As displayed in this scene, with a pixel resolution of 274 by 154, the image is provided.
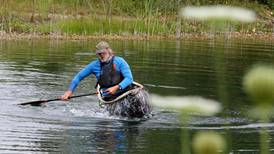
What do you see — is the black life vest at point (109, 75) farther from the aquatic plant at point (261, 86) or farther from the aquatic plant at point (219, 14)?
the aquatic plant at point (261, 86)

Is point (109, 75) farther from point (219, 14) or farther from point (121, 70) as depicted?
point (219, 14)

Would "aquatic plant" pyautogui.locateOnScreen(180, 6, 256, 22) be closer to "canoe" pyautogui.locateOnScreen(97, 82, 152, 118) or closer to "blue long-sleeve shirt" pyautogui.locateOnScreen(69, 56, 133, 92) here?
"blue long-sleeve shirt" pyautogui.locateOnScreen(69, 56, 133, 92)

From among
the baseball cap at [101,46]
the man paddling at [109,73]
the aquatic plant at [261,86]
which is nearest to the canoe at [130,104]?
the man paddling at [109,73]

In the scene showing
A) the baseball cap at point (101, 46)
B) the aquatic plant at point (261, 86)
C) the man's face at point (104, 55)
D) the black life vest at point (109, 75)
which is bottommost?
the black life vest at point (109, 75)

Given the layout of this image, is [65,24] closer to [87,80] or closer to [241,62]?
[241,62]

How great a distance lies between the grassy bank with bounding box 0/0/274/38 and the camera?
33656mm

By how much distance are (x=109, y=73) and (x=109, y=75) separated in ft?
0.18

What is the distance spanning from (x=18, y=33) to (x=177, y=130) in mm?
21928

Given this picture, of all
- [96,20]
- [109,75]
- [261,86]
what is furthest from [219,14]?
[96,20]

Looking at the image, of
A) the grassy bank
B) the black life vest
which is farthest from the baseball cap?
the grassy bank

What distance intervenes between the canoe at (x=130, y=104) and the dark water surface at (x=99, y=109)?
0.84ft

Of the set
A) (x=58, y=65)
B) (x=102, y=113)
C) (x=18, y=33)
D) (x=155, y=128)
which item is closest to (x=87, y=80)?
(x=58, y=65)

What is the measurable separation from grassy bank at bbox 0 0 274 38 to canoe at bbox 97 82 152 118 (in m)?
19.3

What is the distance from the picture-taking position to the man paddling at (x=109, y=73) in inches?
518
